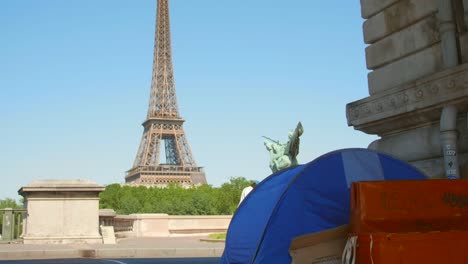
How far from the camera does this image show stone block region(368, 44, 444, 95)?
22.8 feet

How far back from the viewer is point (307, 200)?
4777mm

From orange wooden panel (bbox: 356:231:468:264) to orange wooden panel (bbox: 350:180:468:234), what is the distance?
16 cm

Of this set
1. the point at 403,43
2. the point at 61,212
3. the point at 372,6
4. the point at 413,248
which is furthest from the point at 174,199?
the point at 413,248

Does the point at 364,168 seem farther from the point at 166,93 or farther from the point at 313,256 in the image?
the point at 166,93

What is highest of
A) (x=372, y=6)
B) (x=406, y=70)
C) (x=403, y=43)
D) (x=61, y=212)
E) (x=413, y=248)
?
(x=372, y=6)

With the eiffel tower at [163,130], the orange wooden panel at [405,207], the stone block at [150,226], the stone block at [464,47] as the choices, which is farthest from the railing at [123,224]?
the eiffel tower at [163,130]

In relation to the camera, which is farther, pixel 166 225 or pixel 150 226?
pixel 166 225

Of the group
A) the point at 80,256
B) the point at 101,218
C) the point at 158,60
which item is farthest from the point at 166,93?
the point at 80,256

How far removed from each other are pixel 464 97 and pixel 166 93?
108022 millimetres

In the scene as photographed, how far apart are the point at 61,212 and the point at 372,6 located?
1414cm

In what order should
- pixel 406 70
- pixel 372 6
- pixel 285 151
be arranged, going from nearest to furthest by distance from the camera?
pixel 406 70 < pixel 372 6 < pixel 285 151

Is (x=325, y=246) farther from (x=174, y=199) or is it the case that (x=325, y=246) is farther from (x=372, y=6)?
(x=174, y=199)

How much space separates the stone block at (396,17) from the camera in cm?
720

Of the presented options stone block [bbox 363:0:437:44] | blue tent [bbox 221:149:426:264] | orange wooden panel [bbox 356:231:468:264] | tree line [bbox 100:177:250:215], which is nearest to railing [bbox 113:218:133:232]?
stone block [bbox 363:0:437:44]
